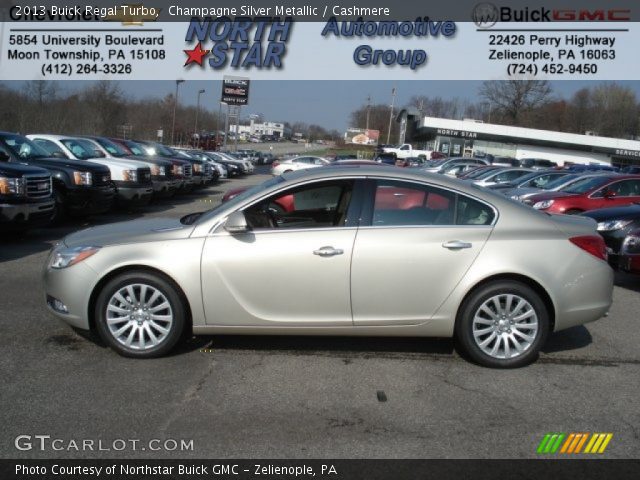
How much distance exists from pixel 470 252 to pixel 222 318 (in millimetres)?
2029

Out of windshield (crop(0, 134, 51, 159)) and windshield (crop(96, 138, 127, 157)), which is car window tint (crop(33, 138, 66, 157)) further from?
windshield (crop(96, 138, 127, 157))

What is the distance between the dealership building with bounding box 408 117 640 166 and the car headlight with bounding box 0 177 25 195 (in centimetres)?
6080

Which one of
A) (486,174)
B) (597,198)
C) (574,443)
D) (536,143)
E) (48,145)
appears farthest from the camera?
(536,143)

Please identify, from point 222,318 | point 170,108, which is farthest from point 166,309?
point 170,108

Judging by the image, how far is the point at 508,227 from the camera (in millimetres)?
4812

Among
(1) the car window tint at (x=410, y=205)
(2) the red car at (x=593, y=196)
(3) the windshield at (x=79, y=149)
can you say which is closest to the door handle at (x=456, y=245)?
(1) the car window tint at (x=410, y=205)

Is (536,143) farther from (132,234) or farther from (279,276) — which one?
(132,234)

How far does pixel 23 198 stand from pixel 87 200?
2.77m

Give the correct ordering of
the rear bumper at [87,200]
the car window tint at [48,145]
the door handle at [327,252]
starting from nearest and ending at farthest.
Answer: the door handle at [327,252] < the rear bumper at [87,200] < the car window tint at [48,145]

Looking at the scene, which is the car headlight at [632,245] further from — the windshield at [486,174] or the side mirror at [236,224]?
the windshield at [486,174]

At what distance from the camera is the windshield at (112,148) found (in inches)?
659

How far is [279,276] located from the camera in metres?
4.62

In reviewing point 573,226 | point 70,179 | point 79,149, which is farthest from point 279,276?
point 79,149
